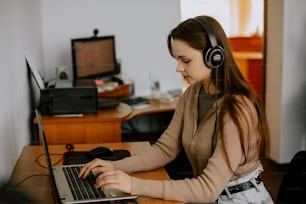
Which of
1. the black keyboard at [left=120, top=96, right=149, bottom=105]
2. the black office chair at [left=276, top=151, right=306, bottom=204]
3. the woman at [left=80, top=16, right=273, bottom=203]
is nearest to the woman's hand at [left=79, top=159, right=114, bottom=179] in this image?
the woman at [left=80, top=16, right=273, bottom=203]

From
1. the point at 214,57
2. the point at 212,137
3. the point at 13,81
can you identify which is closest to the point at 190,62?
the point at 214,57

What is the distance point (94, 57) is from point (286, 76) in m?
1.51

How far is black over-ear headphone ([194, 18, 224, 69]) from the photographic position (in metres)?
1.60

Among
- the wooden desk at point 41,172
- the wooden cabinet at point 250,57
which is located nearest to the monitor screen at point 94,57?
the wooden desk at point 41,172

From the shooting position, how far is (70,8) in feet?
11.8

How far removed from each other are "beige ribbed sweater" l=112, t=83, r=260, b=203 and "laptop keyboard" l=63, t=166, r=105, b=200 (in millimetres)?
126

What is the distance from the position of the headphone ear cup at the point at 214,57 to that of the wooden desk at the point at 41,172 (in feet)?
1.53

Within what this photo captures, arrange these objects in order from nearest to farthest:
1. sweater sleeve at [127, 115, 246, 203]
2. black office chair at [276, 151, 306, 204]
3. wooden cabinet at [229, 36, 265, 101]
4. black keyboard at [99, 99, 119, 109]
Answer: black office chair at [276, 151, 306, 204], sweater sleeve at [127, 115, 246, 203], black keyboard at [99, 99, 119, 109], wooden cabinet at [229, 36, 265, 101]

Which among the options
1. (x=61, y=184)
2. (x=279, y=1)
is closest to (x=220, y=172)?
(x=61, y=184)

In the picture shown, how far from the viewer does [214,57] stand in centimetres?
161

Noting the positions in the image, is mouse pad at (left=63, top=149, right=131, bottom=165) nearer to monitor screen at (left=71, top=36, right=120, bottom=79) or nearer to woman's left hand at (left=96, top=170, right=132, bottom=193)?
woman's left hand at (left=96, top=170, right=132, bottom=193)

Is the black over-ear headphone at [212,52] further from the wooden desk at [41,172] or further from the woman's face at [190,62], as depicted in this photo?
the wooden desk at [41,172]

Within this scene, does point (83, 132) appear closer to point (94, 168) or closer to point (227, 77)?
point (94, 168)

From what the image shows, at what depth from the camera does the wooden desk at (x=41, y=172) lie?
1.59 metres
